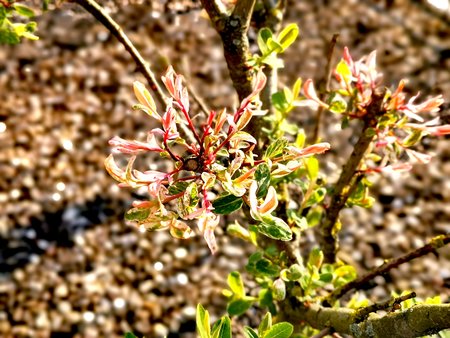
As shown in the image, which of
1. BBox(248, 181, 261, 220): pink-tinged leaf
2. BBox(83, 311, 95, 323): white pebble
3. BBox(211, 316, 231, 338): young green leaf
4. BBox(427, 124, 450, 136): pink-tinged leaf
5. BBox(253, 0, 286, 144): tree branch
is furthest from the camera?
BBox(83, 311, 95, 323): white pebble

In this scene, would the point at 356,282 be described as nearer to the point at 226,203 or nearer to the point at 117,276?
the point at 226,203

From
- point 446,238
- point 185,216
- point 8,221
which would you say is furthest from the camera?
point 8,221

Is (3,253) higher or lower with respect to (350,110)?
lower

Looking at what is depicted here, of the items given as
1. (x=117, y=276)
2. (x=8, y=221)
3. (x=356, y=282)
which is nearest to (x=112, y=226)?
(x=117, y=276)

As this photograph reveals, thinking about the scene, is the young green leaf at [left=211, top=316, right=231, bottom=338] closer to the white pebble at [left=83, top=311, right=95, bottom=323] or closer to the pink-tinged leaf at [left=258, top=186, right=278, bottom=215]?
the pink-tinged leaf at [left=258, top=186, right=278, bottom=215]

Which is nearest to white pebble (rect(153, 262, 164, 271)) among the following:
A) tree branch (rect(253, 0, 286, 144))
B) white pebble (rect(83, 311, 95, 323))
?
white pebble (rect(83, 311, 95, 323))

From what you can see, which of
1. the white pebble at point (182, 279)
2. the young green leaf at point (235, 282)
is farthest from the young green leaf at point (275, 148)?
the white pebble at point (182, 279)

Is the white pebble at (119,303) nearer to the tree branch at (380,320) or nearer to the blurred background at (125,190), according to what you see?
the blurred background at (125,190)
